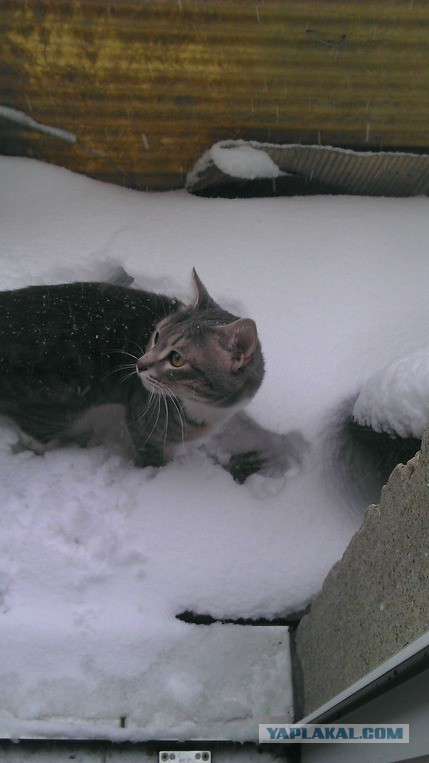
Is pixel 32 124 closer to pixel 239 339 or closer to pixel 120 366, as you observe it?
pixel 120 366

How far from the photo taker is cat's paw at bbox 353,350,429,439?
1.80m

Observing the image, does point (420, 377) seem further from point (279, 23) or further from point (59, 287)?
point (279, 23)

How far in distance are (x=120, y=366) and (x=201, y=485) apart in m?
0.55

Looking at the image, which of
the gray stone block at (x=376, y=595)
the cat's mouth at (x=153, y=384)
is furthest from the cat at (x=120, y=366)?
the gray stone block at (x=376, y=595)

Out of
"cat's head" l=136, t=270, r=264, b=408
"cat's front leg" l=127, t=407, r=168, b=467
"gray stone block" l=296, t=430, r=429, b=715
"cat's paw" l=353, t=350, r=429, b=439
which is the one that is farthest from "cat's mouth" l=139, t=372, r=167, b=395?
"gray stone block" l=296, t=430, r=429, b=715

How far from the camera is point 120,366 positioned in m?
2.36

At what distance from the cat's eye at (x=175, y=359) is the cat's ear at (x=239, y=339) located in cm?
19

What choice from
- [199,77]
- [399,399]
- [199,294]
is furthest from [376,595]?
[199,77]

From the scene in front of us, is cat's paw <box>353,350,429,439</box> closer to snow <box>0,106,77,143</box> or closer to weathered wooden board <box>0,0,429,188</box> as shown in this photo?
weathered wooden board <box>0,0,429,188</box>

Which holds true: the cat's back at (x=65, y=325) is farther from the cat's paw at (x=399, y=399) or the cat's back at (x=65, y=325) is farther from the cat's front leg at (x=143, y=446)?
the cat's paw at (x=399, y=399)

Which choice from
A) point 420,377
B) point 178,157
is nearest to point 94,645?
point 420,377

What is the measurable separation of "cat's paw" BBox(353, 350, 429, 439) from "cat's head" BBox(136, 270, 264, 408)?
43 cm

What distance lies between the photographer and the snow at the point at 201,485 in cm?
174

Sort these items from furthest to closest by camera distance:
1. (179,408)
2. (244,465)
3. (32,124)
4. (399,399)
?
(32,124) < (244,465) < (179,408) < (399,399)
